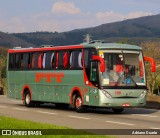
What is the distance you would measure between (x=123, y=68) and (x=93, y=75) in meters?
1.31

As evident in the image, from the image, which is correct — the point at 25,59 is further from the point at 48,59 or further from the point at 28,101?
the point at 48,59

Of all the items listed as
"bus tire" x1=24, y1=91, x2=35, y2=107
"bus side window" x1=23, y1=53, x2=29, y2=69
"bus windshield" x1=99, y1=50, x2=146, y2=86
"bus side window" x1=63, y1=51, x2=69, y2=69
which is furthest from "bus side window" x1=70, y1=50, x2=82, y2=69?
"bus tire" x1=24, y1=91, x2=35, y2=107

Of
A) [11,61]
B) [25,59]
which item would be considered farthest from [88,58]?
[11,61]

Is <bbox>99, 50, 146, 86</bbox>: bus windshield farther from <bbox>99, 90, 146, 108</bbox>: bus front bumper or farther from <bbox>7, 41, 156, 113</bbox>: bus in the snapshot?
<bbox>99, 90, 146, 108</bbox>: bus front bumper

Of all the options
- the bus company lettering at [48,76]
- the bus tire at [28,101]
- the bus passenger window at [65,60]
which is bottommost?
the bus tire at [28,101]

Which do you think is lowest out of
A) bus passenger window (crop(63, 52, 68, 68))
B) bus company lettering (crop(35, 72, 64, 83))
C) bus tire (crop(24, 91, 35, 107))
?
bus tire (crop(24, 91, 35, 107))

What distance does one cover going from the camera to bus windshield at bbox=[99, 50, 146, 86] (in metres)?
22.7

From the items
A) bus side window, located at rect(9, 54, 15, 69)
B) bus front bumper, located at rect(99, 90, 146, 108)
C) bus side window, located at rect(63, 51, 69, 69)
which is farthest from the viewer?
bus side window, located at rect(9, 54, 15, 69)

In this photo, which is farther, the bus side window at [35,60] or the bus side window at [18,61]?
the bus side window at [18,61]

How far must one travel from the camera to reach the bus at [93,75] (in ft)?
74.5

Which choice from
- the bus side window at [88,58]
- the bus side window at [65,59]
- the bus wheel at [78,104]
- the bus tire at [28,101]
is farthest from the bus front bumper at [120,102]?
the bus tire at [28,101]

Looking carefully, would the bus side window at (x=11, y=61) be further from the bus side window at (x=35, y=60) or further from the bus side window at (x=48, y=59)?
the bus side window at (x=48, y=59)

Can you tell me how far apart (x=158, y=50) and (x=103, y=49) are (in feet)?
152

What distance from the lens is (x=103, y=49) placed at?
2312 cm
